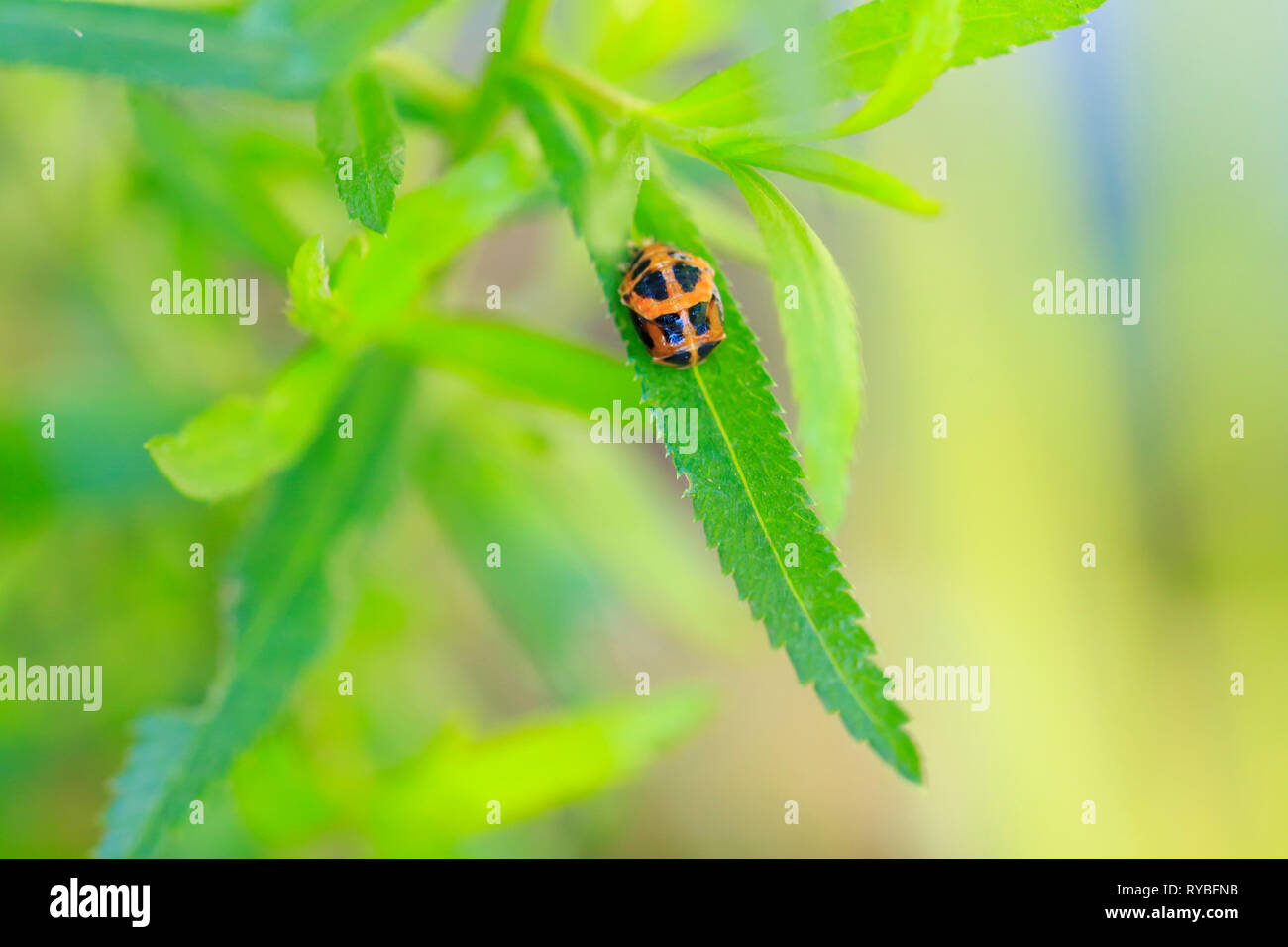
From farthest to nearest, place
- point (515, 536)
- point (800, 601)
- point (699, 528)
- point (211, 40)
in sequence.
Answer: point (699, 528)
point (515, 536)
point (211, 40)
point (800, 601)

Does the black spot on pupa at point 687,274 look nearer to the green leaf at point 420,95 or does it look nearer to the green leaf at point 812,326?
the green leaf at point 812,326

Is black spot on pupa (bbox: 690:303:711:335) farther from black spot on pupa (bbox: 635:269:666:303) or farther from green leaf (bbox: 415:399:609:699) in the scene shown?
green leaf (bbox: 415:399:609:699)

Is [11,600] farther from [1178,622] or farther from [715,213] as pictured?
[1178,622]

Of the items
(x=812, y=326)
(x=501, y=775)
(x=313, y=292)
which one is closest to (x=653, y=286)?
(x=812, y=326)

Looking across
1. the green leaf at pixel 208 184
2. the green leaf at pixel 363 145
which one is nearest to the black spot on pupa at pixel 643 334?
the green leaf at pixel 363 145

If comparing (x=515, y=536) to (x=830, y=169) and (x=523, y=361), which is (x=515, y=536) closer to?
(x=523, y=361)
